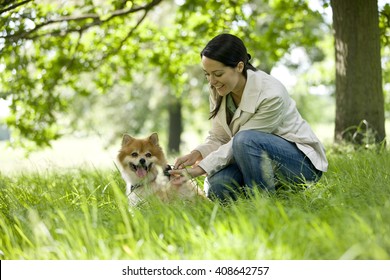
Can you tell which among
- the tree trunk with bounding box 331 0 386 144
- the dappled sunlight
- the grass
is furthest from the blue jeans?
the tree trunk with bounding box 331 0 386 144

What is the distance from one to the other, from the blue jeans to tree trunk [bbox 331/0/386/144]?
2.13 metres

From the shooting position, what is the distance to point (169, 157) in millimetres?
7258

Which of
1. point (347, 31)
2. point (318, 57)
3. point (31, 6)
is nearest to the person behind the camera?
point (347, 31)

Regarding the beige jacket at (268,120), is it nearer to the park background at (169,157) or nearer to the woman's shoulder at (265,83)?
the woman's shoulder at (265,83)

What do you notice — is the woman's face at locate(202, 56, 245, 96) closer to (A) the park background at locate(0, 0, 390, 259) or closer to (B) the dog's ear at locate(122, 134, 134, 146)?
(A) the park background at locate(0, 0, 390, 259)

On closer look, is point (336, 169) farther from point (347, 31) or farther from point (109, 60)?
point (109, 60)

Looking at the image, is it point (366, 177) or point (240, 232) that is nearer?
point (240, 232)

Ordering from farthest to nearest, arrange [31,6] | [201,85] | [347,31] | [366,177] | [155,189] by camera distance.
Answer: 1. [201,85]
2. [31,6]
3. [347,31]
4. [155,189]
5. [366,177]

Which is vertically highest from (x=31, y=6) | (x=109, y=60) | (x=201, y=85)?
(x=31, y=6)

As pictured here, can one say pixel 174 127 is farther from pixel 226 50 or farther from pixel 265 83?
pixel 226 50
